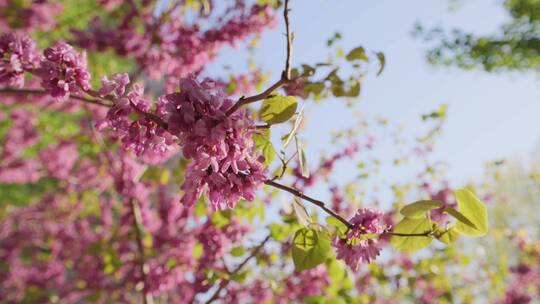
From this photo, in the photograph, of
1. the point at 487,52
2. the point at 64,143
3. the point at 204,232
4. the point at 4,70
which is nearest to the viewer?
the point at 4,70

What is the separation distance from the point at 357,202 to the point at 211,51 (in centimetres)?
140

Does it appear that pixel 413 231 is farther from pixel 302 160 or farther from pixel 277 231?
pixel 277 231

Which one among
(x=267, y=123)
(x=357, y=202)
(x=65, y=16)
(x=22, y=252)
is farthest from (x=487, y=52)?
(x=65, y=16)

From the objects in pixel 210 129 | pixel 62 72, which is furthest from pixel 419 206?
pixel 62 72

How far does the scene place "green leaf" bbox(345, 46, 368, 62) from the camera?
1687 millimetres

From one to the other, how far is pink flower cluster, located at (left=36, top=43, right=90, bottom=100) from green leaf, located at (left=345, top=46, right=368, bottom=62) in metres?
0.98

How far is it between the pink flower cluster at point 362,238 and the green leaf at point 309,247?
0.35 ft

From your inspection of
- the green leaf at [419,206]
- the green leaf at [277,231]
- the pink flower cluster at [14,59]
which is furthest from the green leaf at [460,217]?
the pink flower cluster at [14,59]

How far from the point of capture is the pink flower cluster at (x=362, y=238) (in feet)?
3.65

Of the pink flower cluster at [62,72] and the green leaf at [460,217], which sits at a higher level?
the pink flower cluster at [62,72]

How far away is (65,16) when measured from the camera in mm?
10375

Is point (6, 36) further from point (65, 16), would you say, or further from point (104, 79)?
point (65, 16)

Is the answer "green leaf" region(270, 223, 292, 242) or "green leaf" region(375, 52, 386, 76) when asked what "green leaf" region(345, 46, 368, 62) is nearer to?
"green leaf" region(375, 52, 386, 76)

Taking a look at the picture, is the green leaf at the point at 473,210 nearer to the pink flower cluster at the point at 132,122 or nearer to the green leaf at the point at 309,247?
the green leaf at the point at 309,247
